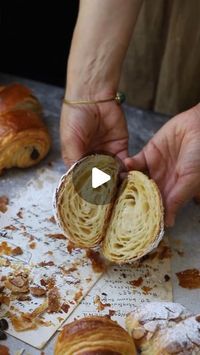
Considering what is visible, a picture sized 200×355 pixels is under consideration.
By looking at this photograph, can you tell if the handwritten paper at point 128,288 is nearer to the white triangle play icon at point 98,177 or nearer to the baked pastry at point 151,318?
the baked pastry at point 151,318

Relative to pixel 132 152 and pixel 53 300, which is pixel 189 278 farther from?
pixel 132 152

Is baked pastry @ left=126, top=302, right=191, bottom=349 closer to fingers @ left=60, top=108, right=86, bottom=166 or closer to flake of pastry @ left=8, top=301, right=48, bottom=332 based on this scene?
flake of pastry @ left=8, top=301, right=48, bottom=332

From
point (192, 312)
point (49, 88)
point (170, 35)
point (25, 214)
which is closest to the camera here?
point (192, 312)

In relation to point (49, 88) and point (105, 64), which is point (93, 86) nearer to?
point (105, 64)

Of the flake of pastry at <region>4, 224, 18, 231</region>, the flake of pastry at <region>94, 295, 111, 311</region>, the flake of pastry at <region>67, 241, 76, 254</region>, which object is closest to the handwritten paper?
the flake of pastry at <region>94, 295, 111, 311</region>

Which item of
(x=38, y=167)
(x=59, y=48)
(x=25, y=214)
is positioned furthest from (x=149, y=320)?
(x=59, y=48)
